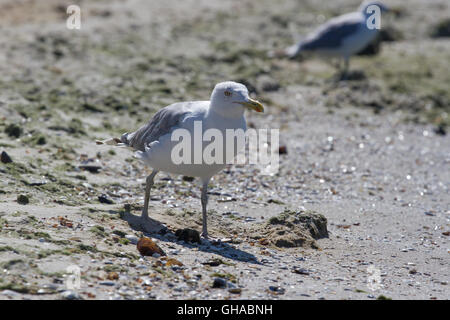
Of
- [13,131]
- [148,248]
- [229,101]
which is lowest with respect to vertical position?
[148,248]

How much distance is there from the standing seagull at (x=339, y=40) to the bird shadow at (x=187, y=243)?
298 inches

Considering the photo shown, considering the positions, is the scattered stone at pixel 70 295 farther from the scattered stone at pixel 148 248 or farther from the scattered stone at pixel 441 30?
the scattered stone at pixel 441 30

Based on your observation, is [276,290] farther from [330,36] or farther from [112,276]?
[330,36]

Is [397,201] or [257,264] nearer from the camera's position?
[257,264]

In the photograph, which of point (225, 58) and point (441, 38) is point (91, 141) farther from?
point (441, 38)

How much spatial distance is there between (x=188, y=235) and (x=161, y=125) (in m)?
0.99

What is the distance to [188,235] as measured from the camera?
6254 millimetres

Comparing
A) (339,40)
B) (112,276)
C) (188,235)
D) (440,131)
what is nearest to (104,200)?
(188,235)

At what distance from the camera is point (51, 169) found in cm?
758

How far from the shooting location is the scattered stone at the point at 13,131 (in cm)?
828

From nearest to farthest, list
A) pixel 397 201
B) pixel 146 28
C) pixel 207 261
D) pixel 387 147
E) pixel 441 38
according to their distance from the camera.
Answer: pixel 207 261, pixel 397 201, pixel 387 147, pixel 146 28, pixel 441 38
